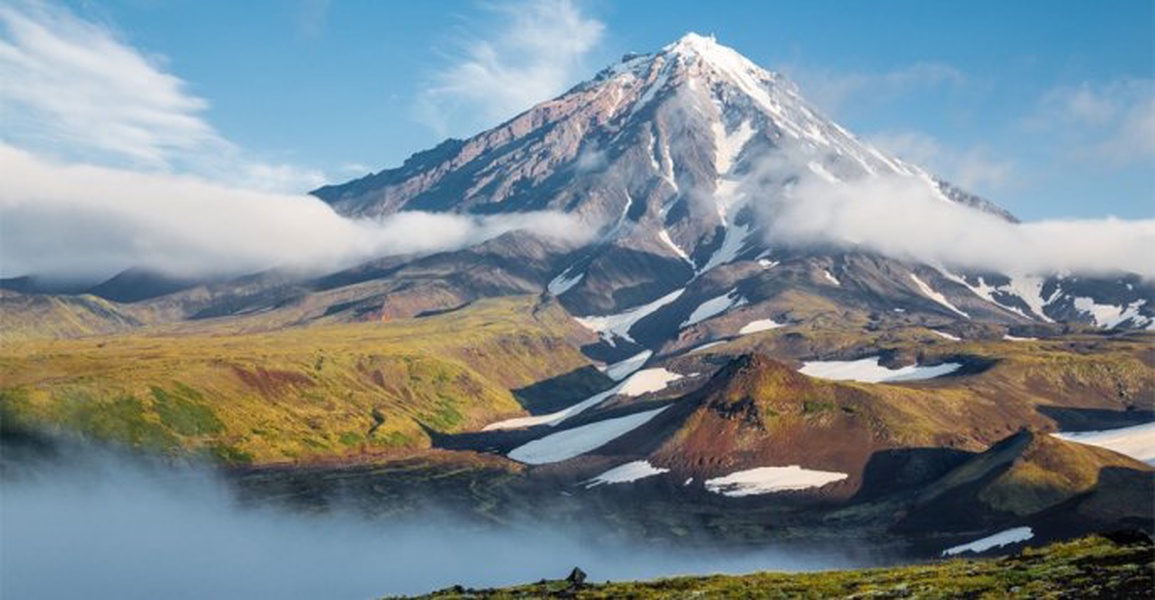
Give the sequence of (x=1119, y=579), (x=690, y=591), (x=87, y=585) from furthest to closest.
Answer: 1. (x=87, y=585)
2. (x=690, y=591)
3. (x=1119, y=579)

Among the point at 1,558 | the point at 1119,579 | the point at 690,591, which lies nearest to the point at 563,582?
the point at 690,591

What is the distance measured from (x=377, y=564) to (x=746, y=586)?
461 ft

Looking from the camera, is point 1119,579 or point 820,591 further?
point 820,591

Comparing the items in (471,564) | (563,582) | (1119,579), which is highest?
(1119,579)

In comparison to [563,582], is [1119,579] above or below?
above

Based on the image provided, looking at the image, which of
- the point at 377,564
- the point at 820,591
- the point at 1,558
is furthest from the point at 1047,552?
the point at 1,558

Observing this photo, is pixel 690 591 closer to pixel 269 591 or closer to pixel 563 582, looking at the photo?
pixel 563 582

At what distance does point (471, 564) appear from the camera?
198 meters

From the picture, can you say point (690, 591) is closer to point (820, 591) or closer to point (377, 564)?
point (820, 591)

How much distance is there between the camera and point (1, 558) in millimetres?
184125

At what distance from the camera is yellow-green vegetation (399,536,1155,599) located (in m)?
49.8

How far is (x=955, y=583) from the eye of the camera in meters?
57.2

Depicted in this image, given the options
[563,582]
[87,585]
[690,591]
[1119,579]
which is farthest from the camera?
[87,585]

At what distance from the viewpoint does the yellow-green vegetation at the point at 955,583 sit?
49.8 meters
